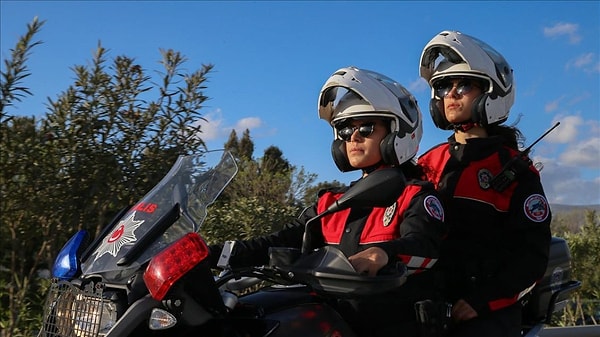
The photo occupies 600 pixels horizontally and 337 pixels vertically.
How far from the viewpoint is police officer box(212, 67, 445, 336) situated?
308 centimetres

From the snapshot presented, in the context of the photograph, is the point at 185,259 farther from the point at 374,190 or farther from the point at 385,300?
the point at 385,300

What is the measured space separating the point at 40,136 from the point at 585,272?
29.2 ft

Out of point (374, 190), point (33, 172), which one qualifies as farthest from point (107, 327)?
point (33, 172)

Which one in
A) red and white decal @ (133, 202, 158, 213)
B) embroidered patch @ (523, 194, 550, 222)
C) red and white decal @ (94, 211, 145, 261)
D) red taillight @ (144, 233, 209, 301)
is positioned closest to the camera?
red taillight @ (144, 233, 209, 301)

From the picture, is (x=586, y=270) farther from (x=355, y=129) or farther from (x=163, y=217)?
(x=163, y=217)

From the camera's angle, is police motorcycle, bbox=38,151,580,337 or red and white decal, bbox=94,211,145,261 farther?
red and white decal, bbox=94,211,145,261

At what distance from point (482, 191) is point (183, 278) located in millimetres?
1996

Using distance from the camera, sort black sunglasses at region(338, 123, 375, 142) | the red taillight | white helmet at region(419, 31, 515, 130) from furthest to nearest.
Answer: white helmet at region(419, 31, 515, 130) → black sunglasses at region(338, 123, 375, 142) → the red taillight

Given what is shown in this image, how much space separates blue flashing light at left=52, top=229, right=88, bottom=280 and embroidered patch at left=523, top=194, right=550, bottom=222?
220 centimetres

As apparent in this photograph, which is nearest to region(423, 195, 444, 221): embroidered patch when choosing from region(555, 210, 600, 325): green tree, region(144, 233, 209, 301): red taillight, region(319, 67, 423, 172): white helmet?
region(319, 67, 423, 172): white helmet

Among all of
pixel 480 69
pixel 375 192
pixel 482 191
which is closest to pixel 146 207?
pixel 375 192

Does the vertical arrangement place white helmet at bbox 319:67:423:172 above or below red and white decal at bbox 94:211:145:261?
above

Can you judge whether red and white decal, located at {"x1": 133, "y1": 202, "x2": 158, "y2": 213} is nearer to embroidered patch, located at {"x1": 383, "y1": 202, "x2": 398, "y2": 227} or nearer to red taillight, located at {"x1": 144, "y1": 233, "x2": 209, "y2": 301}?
red taillight, located at {"x1": 144, "y1": 233, "x2": 209, "y2": 301}

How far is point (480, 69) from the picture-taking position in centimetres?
398
